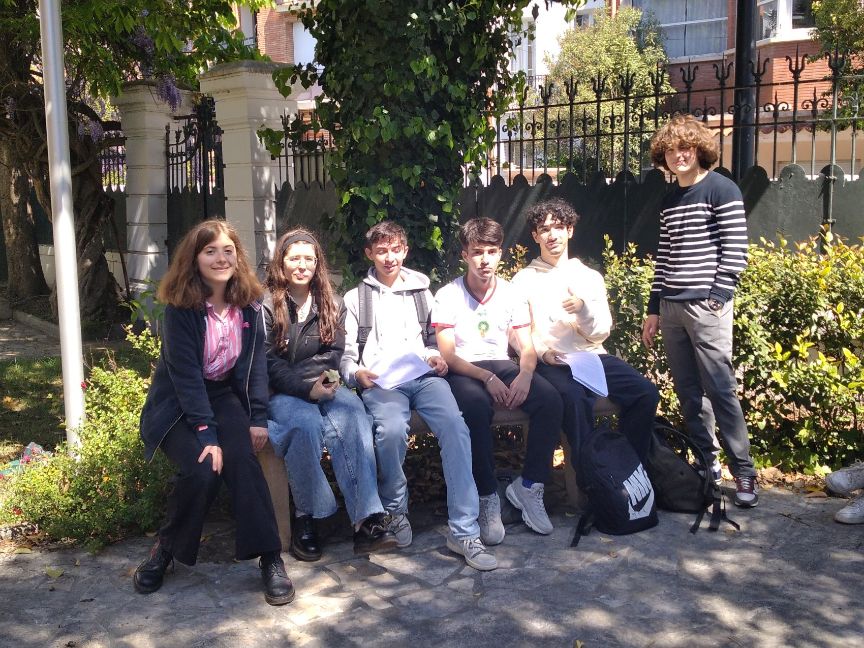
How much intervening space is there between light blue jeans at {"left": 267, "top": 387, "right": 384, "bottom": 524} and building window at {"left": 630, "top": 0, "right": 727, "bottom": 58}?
28.3 meters

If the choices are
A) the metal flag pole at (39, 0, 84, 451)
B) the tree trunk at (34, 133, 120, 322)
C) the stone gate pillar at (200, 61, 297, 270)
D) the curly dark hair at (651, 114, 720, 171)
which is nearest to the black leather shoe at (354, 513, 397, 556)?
the metal flag pole at (39, 0, 84, 451)

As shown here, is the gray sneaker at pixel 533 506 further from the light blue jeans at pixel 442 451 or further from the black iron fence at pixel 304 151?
the black iron fence at pixel 304 151

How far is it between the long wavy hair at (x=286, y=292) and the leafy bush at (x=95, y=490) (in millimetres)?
970

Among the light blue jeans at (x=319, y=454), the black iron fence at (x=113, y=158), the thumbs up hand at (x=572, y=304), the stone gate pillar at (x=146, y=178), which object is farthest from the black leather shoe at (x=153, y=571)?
the black iron fence at (x=113, y=158)

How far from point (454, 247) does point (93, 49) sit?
6.28 metres

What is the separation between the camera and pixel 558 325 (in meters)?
5.19

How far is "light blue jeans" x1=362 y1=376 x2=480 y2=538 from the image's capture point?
454cm

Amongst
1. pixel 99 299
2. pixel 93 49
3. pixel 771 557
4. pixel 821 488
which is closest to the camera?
pixel 771 557

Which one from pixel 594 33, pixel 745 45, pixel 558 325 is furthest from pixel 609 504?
pixel 594 33

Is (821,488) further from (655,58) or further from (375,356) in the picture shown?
(655,58)

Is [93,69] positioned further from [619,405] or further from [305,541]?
[619,405]

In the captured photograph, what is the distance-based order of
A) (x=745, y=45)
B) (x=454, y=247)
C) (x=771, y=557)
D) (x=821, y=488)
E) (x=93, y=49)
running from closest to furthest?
(x=771, y=557)
(x=821, y=488)
(x=454, y=247)
(x=745, y=45)
(x=93, y=49)

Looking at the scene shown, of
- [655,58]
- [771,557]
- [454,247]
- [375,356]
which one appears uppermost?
[655,58]

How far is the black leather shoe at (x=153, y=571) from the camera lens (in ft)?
13.7
